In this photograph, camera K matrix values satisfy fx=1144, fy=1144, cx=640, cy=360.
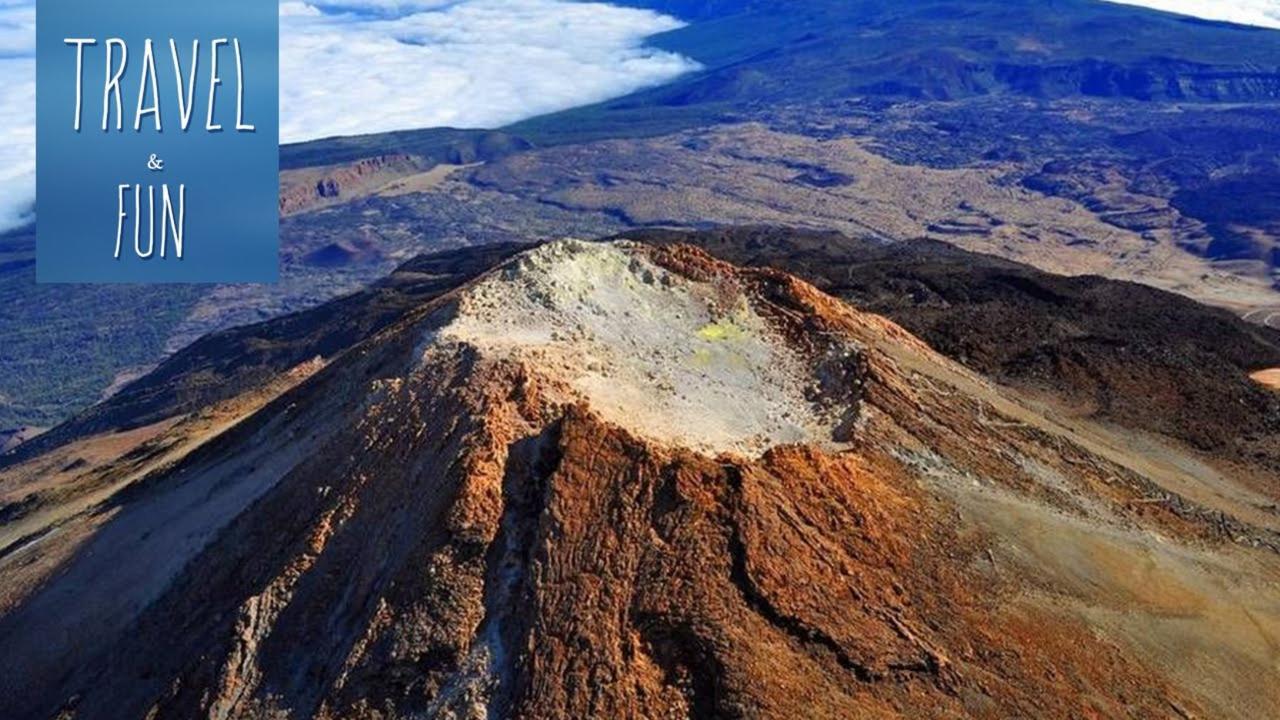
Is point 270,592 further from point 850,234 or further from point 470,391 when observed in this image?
point 850,234

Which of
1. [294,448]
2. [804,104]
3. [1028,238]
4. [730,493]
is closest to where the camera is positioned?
[730,493]

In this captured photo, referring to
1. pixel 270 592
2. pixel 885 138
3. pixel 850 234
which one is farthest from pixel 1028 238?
pixel 270 592

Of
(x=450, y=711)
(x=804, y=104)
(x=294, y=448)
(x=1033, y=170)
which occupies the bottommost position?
(x=450, y=711)

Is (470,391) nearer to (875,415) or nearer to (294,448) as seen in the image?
(294,448)

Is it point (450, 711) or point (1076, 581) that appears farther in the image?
point (1076, 581)

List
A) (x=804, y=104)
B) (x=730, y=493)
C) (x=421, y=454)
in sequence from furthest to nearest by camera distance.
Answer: (x=804, y=104), (x=421, y=454), (x=730, y=493)

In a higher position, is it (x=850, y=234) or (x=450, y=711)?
(x=850, y=234)

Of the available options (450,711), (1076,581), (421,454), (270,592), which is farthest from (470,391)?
(1076,581)
